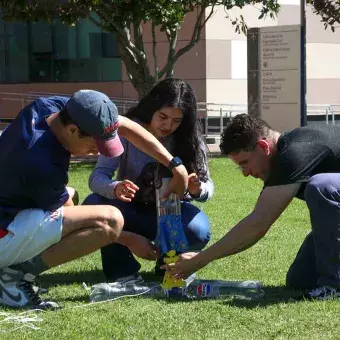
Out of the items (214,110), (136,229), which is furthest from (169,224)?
(214,110)

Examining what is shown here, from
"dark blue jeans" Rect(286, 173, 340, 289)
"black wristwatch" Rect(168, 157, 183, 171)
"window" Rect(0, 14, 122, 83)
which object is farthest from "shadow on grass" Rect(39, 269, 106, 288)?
"window" Rect(0, 14, 122, 83)

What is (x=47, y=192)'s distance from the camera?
A: 4527mm

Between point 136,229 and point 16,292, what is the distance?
1.19 meters

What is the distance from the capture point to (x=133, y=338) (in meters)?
3.99

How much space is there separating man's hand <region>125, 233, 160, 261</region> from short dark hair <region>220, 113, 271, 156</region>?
1034mm

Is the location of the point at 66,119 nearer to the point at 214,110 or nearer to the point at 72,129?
the point at 72,129

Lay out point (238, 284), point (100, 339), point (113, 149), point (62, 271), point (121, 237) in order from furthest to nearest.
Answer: point (62, 271), point (121, 237), point (238, 284), point (113, 149), point (100, 339)

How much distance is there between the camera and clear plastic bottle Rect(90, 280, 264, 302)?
4898 mm

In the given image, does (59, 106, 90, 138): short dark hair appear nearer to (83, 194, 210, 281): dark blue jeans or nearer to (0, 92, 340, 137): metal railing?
(83, 194, 210, 281): dark blue jeans

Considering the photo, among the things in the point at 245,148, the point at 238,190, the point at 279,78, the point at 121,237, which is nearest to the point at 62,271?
the point at 121,237

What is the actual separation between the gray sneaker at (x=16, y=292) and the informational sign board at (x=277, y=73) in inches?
459

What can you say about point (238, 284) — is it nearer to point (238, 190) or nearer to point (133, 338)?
point (133, 338)

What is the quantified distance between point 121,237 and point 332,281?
55.2 inches

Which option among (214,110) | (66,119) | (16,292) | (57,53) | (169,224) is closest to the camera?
(66,119)
